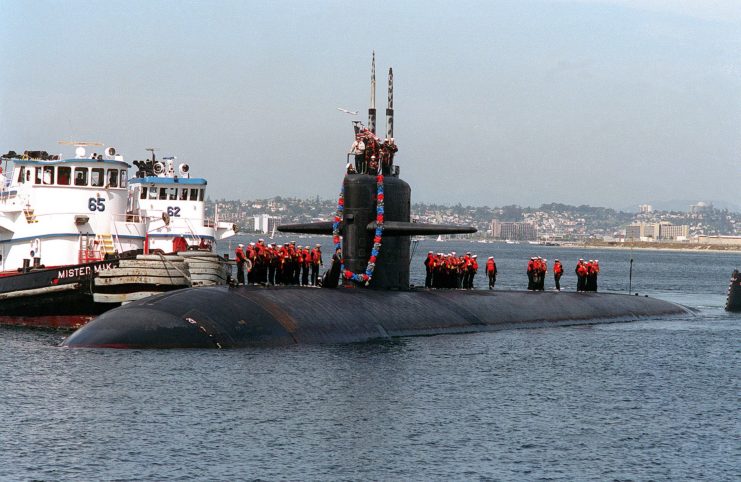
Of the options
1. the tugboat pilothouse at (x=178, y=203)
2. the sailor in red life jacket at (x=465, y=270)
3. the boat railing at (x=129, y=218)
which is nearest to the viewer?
the boat railing at (x=129, y=218)

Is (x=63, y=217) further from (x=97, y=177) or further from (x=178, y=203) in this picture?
(x=178, y=203)

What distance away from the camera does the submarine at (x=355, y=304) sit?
2570 cm

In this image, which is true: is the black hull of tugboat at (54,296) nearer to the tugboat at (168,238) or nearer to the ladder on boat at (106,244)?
the tugboat at (168,238)

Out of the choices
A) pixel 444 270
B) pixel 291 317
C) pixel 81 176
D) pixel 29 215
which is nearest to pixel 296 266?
pixel 444 270

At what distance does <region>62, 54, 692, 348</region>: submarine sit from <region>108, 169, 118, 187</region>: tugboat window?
413 inches

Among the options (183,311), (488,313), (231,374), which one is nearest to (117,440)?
(231,374)

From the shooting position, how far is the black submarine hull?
83.4ft

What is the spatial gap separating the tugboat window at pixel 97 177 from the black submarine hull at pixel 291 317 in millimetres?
12897

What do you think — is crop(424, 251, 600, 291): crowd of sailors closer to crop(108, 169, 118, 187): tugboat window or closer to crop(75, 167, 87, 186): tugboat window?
crop(108, 169, 118, 187): tugboat window

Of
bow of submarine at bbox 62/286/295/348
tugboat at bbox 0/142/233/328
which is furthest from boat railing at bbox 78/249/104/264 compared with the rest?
bow of submarine at bbox 62/286/295/348

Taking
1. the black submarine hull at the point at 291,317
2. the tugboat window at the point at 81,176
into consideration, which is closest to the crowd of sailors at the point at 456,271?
the black submarine hull at the point at 291,317

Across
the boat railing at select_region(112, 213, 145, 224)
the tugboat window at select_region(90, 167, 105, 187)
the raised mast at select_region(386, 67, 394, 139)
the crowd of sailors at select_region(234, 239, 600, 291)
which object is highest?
the raised mast at select_region(386, 67, 394, 139)

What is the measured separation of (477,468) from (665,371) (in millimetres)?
13112

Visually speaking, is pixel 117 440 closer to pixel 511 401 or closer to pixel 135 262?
pixel 511 401
